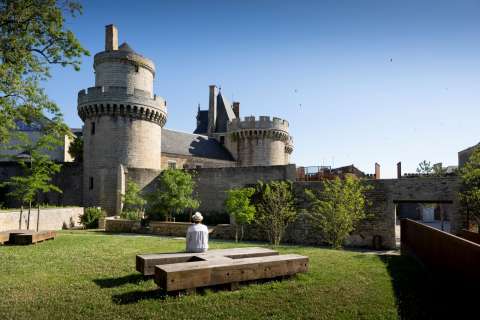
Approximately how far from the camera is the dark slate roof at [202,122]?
4769 centimetres

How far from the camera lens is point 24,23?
12281 millimetres

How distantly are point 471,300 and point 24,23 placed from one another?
1477 cm

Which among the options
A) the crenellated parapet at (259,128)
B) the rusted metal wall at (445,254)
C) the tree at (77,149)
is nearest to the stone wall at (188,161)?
the crenellated parapet at (259,128)

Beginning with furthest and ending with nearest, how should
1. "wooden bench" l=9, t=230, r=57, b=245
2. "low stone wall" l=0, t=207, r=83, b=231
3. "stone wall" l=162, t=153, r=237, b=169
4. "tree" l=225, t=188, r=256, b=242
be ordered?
"stone wall" l=162, t=153, r=237, b=169
"low stone wall" l=0, t=207, r=83, b=231
"tree" l=225, t=188, r=256, b=242
"wooden bench" l=9, t=230, r=57, b=245

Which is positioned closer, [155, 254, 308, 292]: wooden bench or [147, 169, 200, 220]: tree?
[155, 254, 308, 292]: wooden bench

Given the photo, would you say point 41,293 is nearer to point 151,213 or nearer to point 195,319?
point 195,319

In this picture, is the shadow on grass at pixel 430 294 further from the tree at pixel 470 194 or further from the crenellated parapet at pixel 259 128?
the crenellated parapet at pixel 259 128

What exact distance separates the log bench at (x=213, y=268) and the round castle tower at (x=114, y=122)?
20.7 meters

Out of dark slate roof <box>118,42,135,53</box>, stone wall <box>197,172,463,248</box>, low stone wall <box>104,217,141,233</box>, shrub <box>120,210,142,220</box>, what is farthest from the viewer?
dark slate roof <box>118,42,135,53</box>

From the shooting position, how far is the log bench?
6156 mm

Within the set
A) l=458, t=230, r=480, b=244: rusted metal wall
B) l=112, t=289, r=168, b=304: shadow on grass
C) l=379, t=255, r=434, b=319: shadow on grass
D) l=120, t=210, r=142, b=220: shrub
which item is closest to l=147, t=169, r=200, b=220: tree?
l=120, t=210, r=142, b=220: shrub

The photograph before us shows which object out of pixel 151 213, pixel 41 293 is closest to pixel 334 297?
pixel 41 293

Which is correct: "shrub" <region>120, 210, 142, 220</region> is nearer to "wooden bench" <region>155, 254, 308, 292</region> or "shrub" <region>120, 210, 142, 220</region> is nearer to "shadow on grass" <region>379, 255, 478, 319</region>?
"wooden bench" <region>155, 254, 308, 292</region>

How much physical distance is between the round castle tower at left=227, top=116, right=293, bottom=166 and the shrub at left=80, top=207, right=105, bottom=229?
17.5m
